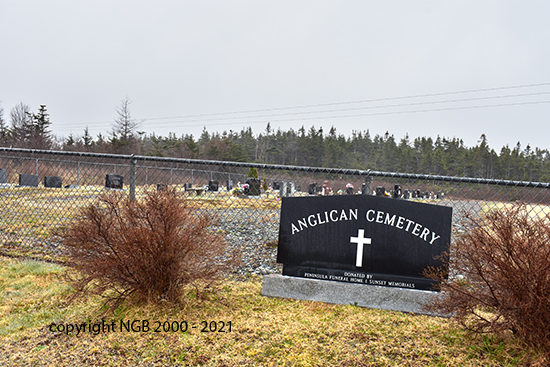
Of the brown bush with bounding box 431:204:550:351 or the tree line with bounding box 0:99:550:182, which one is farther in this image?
the tree line with bounding box 0:99:550:182

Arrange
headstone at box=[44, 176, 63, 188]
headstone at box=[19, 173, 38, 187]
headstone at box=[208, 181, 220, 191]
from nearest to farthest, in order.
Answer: headstone at box=[19, 173, 38, 187], headstone at box=[44, 176, 63, 188], headstone at box=[208, 181, 220, 191]

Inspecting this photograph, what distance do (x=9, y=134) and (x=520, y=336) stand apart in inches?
2323

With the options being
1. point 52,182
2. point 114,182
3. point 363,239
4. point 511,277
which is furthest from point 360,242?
point 52,182

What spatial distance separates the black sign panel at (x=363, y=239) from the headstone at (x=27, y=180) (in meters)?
20.3

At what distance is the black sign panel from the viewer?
379cm

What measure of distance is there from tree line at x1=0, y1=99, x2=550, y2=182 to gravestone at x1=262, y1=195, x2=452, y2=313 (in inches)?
1674

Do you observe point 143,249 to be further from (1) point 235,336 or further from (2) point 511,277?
(2) point 511,277

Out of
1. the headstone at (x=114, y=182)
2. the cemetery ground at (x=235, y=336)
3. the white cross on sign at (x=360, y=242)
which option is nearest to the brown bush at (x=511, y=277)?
the cemetery ground at (x=235, y=336)

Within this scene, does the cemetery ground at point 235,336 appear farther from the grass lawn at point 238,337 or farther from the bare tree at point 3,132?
the bare tree at point 3,132

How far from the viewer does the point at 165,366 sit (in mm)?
2529

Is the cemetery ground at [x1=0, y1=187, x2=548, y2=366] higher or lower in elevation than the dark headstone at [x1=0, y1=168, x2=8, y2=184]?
lower

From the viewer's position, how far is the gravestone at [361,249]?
3769 millimetres

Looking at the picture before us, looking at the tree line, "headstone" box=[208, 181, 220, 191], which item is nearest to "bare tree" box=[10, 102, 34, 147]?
the tree line

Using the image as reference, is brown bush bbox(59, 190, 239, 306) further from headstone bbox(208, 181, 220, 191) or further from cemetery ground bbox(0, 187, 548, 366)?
headstone bbox(208, 181, 220, 191)
